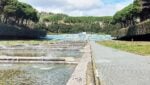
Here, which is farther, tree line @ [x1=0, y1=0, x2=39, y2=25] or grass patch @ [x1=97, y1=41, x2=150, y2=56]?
tree line @ [x1=0, y1=0, x2=39, y2=25]

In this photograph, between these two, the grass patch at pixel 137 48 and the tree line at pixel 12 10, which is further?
the tree line at pixel 12 10

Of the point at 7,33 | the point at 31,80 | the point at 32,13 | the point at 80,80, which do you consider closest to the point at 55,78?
the point at 31,80

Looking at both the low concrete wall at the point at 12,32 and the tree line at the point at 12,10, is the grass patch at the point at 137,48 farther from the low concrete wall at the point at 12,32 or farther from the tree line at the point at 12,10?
the tree line at the point at 12,10

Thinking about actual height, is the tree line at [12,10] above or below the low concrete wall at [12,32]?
above

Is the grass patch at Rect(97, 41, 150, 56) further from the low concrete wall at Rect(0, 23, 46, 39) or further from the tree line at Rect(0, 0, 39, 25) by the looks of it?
the tree line at Rect(0, 0, 39, 25)

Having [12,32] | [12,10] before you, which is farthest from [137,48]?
[12,10]

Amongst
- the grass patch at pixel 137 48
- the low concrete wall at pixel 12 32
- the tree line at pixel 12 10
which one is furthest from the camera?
the tree line at pixel 12 10

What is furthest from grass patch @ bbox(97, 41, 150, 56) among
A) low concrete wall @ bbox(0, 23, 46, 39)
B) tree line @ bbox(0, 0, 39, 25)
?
tree line @ bbox(0, 0, 39, 25)

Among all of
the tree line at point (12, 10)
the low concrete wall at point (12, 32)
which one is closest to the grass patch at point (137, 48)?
the low concrete wall at point (12, 32)

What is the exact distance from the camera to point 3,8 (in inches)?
6122

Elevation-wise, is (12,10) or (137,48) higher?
(12,10)

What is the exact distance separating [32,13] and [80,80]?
586 feet

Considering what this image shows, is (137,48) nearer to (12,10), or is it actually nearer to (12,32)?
(12,32)

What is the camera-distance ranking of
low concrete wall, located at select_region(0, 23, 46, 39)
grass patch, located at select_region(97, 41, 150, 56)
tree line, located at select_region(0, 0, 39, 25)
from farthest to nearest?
1. tree line, located at select_region(0, 0, 39, 25)
2. low concrete wall, located at select_region(0, 23, 46, 39)
3. grass patch, located at select_region(97, 41, 150, 56)
